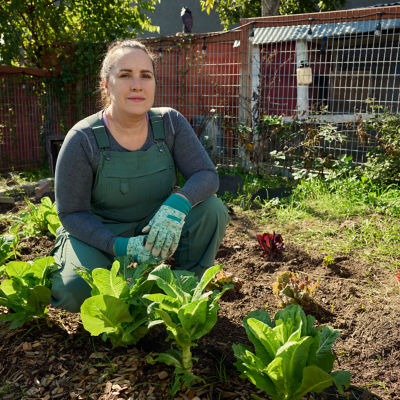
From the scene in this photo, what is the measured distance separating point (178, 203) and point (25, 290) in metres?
0.78

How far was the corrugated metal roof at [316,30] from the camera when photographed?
4789 millimetres

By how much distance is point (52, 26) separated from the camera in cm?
734

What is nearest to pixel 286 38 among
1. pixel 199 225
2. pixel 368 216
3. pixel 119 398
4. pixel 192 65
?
pixel 192 65

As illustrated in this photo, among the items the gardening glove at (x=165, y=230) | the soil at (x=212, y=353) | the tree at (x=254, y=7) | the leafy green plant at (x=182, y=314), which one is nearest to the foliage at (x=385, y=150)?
the soil at (x=212, y=353)

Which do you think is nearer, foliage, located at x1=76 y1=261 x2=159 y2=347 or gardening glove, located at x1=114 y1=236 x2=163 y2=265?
foliage, located at x1=76 y1=261 x2=159 y2=347

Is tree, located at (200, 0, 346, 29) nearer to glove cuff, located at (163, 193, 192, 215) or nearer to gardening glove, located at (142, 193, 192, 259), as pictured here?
glove cuff, located at (163, 193, 192, 215)

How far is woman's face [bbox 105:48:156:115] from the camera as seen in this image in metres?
2.12

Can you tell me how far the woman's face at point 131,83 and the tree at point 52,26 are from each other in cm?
550

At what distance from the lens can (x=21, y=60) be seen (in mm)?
7383

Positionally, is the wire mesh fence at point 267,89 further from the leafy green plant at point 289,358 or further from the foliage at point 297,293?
the leafy green plant at point 289,358

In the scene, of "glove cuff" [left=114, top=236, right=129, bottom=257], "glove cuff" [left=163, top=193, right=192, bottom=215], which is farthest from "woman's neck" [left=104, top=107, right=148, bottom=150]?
"glove cuff" [left=114, top=236, right=129, bottom=257]

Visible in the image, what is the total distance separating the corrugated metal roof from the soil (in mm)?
3356

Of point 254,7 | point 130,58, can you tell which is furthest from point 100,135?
point 254,7

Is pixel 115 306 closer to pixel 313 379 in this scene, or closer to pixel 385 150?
pixel 313 379
